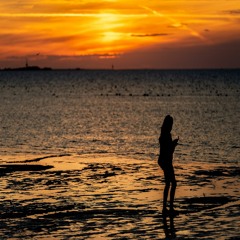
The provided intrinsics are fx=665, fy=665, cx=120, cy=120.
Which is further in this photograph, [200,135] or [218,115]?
[218,115]

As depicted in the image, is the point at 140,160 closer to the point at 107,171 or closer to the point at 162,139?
the point at 107,171

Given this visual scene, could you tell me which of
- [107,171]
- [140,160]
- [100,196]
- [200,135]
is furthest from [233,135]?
[100,196]

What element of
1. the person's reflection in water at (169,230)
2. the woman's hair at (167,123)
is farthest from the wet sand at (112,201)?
the woman's hair at (167,123)

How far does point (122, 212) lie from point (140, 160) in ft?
40.4

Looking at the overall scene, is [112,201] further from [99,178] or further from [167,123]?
[99,178]

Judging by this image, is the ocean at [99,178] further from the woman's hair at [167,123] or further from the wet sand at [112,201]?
the woman's hair at [167,123]

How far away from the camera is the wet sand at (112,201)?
48.8 ft

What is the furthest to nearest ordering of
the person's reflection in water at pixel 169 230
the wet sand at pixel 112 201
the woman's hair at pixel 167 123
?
1. the woman's hair at pixel 167 123
2. the wet sand at pixel 112 201
3. the person's reflection in water at pixel 169 230

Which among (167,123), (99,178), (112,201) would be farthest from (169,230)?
(99,178)

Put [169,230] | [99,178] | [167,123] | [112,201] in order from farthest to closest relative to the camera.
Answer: [99,178] < [112,201] < [167,123] < [169,230]

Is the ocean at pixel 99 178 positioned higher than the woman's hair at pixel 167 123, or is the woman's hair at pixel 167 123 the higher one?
the woman's hair at pixel 167 123

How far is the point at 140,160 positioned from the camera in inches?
1148

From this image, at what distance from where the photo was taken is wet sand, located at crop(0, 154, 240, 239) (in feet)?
48.8

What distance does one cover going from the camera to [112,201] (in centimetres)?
1848
